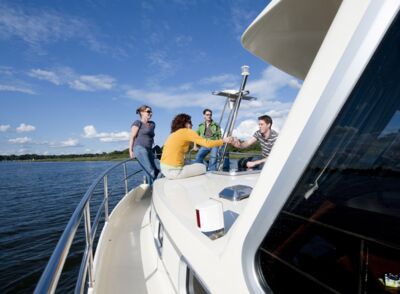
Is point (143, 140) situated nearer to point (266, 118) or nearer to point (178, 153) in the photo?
point (178, 153)

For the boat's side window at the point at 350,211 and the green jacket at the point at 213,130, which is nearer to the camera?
the boat's side window at the point at 350,211

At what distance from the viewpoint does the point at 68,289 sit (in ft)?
15.7

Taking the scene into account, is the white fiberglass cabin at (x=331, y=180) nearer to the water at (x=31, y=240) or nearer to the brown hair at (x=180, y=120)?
the brown hair at (x=180, y=120)

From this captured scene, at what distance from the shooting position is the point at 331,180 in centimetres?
73

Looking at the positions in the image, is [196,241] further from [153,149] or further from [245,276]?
[153,149]

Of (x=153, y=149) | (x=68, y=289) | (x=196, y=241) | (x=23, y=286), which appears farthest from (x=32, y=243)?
(x=196, y=241)

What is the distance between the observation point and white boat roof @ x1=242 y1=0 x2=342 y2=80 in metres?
0.94

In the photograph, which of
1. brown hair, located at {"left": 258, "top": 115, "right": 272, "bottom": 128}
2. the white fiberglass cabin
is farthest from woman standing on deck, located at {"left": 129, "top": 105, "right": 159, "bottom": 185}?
the white fiberglass cabin

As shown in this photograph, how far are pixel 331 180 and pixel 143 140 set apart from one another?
412 centimetres

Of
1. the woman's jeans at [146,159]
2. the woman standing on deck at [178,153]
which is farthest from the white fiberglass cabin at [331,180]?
the woman's jeans at [146,159]

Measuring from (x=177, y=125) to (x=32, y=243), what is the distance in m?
6.97

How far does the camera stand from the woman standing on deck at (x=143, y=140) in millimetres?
4547

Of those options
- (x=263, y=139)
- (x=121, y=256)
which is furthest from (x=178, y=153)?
(x=263, y=139)

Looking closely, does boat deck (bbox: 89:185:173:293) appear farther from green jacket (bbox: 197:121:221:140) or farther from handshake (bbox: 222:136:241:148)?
green jacket (bbox: 197:121:221:140)
